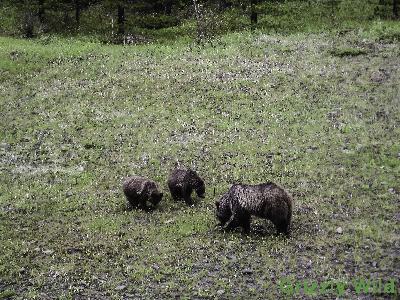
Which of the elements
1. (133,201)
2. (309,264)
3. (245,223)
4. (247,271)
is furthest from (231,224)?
(133,201)

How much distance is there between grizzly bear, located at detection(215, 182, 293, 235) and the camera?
12.8m

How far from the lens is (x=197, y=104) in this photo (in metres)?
25.4

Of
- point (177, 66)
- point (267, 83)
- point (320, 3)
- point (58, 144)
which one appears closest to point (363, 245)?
point (58, 144)

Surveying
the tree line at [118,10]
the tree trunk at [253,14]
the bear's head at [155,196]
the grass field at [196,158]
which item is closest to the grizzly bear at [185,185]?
the grass field at [196,158]

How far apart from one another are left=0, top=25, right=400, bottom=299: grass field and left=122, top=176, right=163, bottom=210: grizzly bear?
43 cm

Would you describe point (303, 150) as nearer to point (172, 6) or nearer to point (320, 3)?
point (320, 3)

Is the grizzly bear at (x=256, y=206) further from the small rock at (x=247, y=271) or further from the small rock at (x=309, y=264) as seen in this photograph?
the small rock at (x=247, y=271)

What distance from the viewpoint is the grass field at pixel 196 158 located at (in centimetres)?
1174

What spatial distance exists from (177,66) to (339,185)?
16609 millimetres

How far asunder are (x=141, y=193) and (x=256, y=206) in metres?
4.20

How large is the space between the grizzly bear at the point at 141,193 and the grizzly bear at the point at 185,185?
67 centimetres

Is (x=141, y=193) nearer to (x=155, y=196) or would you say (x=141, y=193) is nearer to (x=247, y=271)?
(x=155, y=196)

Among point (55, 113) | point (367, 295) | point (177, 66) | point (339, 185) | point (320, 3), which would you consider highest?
point (320, 3)

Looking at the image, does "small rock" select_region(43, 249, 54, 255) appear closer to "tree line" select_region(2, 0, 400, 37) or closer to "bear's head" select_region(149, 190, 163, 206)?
"bear's head" select_region(149, 190, 163, 206)
